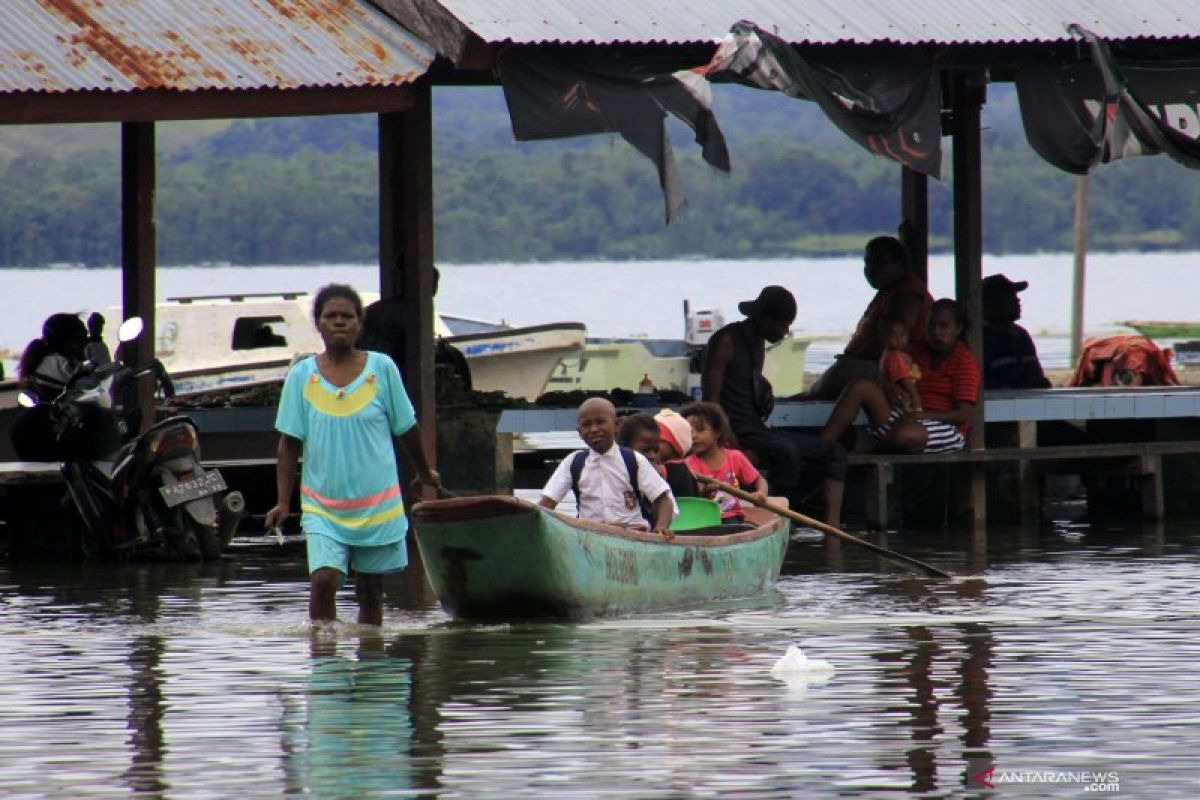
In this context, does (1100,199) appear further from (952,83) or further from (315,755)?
(315,755)

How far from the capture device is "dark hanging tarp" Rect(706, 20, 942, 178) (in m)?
14.7

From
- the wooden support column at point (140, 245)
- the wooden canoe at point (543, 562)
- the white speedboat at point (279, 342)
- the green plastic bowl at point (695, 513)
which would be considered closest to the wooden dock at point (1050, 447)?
the wooden support column at point (140, 245)

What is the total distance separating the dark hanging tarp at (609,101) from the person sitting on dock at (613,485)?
2.79 metres

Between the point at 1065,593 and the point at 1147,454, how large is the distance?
4.78 m

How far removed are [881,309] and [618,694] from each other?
27.4ft

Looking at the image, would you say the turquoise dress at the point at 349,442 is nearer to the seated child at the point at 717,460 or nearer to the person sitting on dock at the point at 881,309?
the seated child at the point at 717,460

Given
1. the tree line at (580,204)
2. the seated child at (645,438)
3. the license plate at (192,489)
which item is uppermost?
the tree line at (580,204)

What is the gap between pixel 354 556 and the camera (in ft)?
36.2

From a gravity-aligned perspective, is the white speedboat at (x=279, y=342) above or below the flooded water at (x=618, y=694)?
above

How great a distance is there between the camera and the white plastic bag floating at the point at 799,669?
33.0 feet

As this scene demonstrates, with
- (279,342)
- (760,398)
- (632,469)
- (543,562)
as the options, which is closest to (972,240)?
(760,398)

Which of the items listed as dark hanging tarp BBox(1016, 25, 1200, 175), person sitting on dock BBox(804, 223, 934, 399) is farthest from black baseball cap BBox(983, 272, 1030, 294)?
dark hanging tarp BBox(1016, 25, 1200, 175)

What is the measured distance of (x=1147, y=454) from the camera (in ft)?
58.2

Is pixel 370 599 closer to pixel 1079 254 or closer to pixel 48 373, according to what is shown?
pixel 48 373
